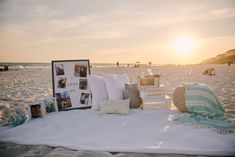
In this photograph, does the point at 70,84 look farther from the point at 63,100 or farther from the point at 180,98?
the point at 180,98

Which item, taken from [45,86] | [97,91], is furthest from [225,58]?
[97,91]

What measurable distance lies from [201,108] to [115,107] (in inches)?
50.4

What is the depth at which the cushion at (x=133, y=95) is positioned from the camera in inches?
156

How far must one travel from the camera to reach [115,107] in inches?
143

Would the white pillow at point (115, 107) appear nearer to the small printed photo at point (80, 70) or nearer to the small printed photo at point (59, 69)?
the small printed photo at point (80, 70)

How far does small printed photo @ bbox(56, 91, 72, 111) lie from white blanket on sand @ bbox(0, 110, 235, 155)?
75 cm

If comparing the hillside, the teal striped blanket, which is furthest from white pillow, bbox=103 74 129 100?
the hillside

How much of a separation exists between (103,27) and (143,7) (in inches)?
44.5

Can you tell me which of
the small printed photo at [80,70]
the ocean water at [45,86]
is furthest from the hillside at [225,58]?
the small printed photo at [80,70]

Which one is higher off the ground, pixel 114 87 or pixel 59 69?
pixel 59 69

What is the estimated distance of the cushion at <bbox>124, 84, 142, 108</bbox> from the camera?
397 cm

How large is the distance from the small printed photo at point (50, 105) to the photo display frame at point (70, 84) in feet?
0.72

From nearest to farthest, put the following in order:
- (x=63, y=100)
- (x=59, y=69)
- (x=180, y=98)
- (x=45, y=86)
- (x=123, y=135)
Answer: (x=123, y=135) < (x=180, y=98) < (x=63, y=100) < (x=59, y=69) < (x=45, y=86)

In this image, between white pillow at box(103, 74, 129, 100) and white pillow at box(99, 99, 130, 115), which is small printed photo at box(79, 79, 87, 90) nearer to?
white pillow at box(103, 74, 129, 100)
